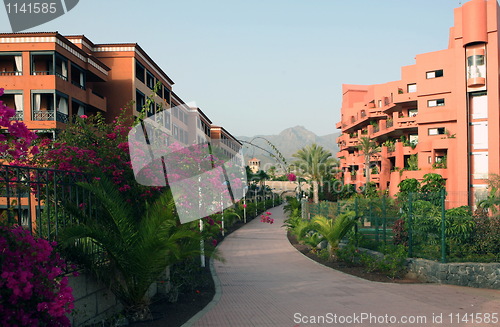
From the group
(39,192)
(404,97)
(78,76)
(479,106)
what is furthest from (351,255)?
(404,97)

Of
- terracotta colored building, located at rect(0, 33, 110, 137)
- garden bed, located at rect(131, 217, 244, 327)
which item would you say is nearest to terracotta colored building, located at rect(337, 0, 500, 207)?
garden bed, located at rect(131, 217, 244, 327)

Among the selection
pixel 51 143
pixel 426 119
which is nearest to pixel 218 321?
pixel 51 143

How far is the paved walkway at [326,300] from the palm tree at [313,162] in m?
26.6

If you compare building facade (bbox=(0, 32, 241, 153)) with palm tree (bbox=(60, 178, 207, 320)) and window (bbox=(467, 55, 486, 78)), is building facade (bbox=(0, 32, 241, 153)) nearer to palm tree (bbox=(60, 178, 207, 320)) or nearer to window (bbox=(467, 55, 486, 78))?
palm tree (bbox=(60, 178, 207, 320))

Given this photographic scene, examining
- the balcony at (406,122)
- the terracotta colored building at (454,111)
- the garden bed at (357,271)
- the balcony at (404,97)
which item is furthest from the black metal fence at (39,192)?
the balcony at (404,97)

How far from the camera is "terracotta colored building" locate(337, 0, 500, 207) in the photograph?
109ft

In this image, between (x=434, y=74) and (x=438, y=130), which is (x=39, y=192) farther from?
(x=434, y=74)

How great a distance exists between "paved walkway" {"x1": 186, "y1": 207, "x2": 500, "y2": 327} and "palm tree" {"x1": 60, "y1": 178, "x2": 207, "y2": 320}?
3.75 feet

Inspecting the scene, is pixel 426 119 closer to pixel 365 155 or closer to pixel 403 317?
pixel 365 155

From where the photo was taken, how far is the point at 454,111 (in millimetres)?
35969

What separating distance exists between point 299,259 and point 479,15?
27714 millimetres

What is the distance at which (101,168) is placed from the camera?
9.05 meters

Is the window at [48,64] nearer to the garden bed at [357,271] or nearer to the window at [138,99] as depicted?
the window at [138,99]

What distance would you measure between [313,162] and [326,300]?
31380 mm
